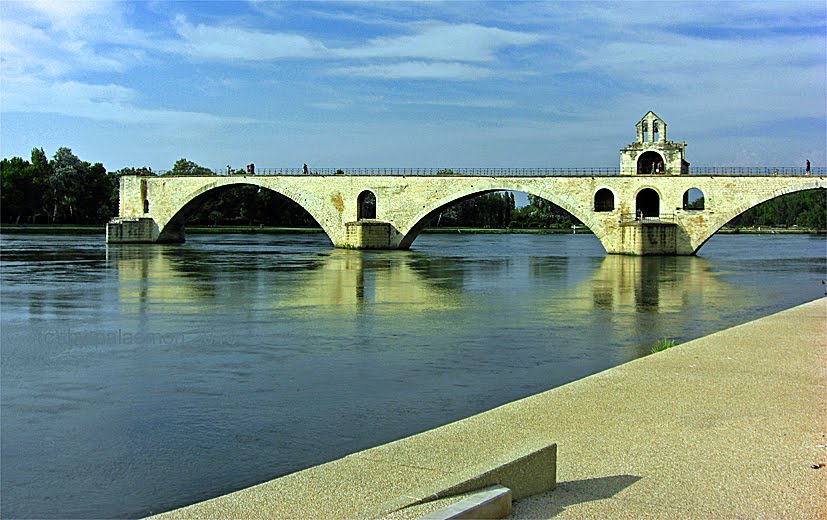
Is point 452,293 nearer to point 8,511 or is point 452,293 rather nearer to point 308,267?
point 308,267

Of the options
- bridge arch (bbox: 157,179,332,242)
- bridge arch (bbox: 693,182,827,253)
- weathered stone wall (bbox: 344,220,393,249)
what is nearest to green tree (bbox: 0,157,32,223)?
bridge arch (bbox: 157,179,332,242)

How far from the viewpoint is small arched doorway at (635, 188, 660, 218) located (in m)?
45.4

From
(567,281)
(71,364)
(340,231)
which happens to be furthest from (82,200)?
(71,364)

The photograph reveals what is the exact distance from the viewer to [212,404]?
29.8ft

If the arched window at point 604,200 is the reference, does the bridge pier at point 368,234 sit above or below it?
below

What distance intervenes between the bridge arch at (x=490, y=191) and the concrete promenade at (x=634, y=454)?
37.0 m

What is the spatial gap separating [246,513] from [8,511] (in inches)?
95.8

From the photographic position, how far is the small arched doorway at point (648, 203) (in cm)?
4541

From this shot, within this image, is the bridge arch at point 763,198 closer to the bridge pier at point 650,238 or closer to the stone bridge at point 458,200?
the stone bridge at point 458,200

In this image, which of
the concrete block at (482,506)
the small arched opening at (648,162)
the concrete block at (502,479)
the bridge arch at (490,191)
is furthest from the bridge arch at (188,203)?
the concrete block at (482,506)

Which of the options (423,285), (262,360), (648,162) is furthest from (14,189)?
(262,360)

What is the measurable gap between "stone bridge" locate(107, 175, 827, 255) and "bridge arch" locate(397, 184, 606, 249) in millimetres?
57

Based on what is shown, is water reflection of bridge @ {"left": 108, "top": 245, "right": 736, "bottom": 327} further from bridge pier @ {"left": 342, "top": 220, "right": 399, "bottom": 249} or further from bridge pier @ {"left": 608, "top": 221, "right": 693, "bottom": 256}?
bridge pier @ {"left": 342, "top": 220, "right": 399, "bottom": 249}

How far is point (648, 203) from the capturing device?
152ft
